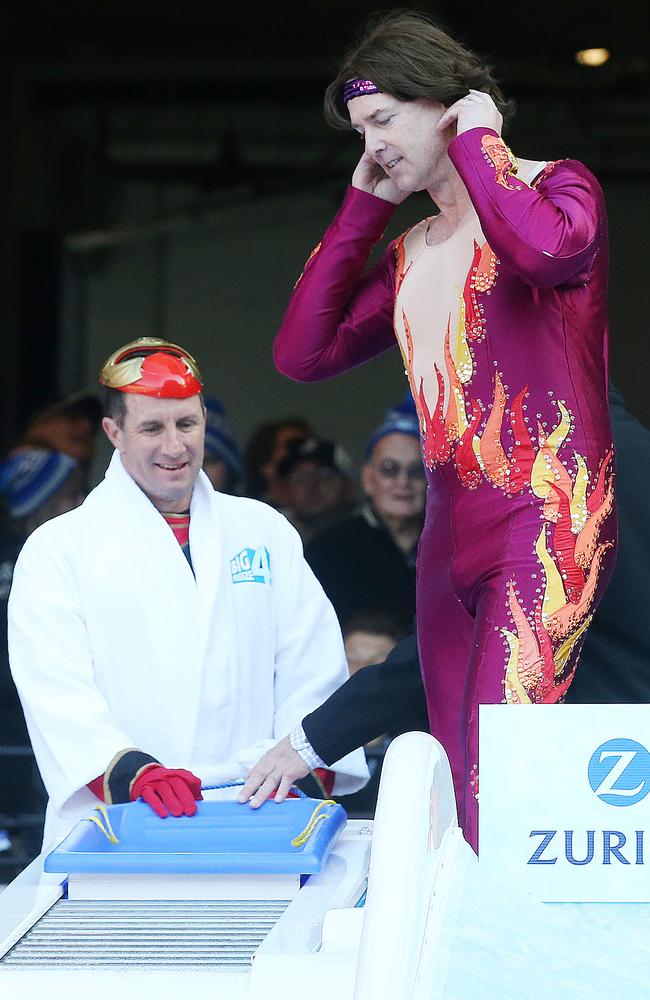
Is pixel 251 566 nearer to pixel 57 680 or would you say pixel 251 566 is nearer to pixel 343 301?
pixel 57 680

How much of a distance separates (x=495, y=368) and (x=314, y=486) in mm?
3817

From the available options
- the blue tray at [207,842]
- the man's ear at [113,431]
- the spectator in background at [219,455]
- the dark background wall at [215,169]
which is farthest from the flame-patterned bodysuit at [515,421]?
the dark background wall at [215,169]

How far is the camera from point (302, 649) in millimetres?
3197

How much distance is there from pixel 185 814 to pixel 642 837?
972 mm

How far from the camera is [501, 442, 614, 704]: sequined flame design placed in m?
2.17

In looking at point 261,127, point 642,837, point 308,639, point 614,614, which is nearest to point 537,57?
point 261,127

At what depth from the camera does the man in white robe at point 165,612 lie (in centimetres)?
299

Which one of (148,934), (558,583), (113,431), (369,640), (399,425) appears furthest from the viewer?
(399,425)

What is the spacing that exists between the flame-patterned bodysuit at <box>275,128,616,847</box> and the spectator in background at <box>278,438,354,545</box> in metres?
3.48

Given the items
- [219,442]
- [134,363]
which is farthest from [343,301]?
[219,442]

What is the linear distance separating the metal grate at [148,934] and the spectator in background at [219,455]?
Answer: 2961 mm

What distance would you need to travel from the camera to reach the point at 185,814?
244cm

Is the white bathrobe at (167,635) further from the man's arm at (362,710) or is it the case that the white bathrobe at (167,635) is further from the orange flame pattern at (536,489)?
the orange flame pattern at (536,489)

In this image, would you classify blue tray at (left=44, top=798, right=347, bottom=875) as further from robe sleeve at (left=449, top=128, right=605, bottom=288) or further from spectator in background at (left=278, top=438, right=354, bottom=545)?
spectator in background at (left=278, top=438, right=354, bottom=545)
